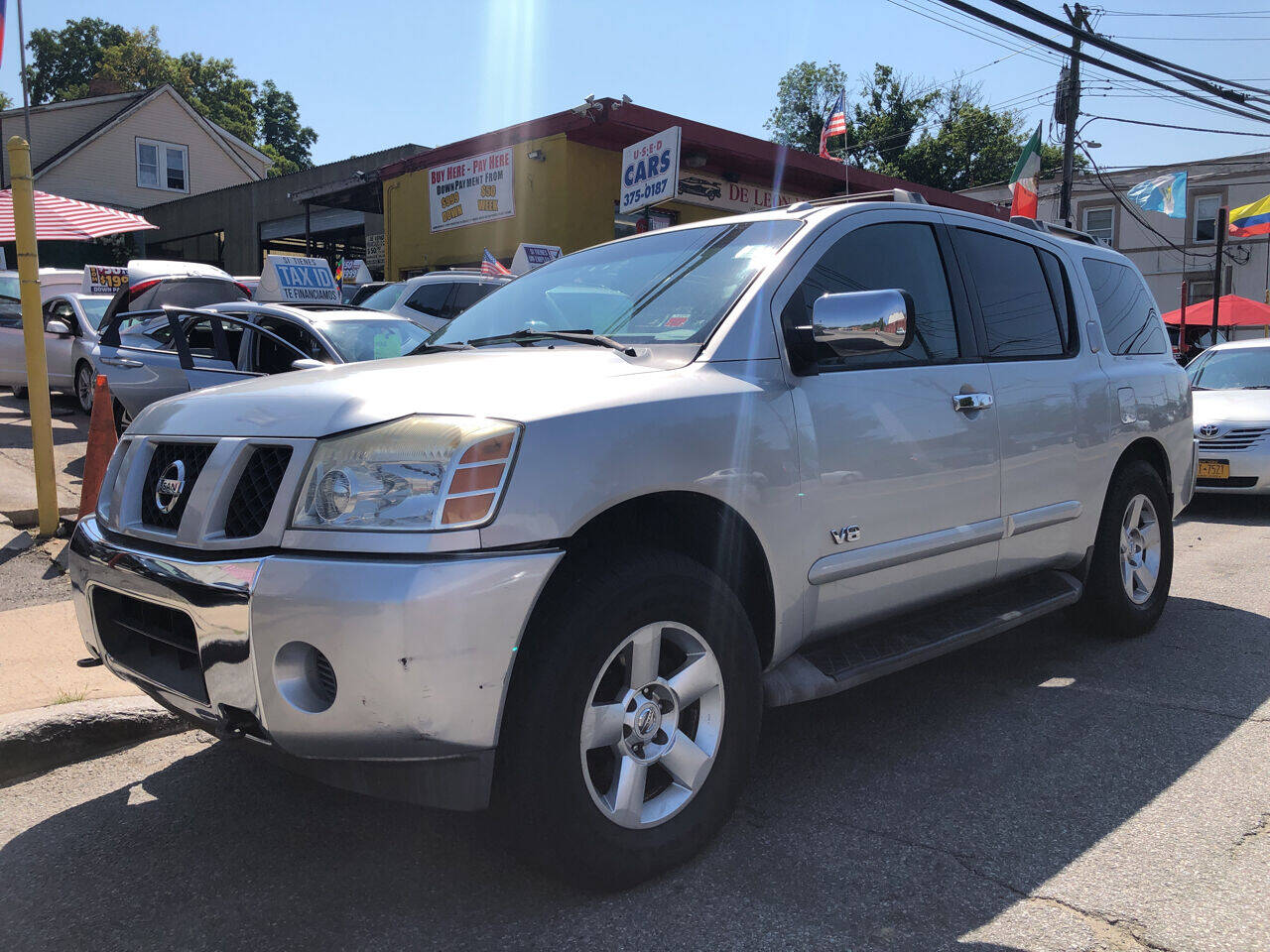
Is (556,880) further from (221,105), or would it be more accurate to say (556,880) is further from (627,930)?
(221,105)

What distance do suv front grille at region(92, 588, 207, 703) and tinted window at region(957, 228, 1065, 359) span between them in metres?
2.93

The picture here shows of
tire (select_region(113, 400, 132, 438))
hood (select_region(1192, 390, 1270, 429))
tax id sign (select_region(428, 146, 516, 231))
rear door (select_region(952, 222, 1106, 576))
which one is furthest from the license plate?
tax id sign (select_region(428, 146, 516, 231))

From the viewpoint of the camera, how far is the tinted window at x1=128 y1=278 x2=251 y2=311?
11.7 m

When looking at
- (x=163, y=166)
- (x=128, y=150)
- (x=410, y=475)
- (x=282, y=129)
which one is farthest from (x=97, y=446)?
(x=282, y=129)

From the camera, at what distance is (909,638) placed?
3326 millimetres

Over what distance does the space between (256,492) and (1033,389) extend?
2899 mm

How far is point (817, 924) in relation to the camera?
234cm

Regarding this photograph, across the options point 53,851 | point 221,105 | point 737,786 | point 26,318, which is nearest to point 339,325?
point 26,318

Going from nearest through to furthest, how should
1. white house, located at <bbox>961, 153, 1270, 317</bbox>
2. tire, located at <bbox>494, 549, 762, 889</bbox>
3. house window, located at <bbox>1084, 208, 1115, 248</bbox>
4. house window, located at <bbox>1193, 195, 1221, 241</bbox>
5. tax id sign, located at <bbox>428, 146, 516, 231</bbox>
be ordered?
tire, located at <bbox>494, 549, 762, 889</bbox> < tax id sign, located at <bbox>428, 146, 516, 231</bbox> < white house, located at <bbox>961, 153, 1270, 317</bbox> < house window, located at <bbox>1193, 195, 1221, 241</bbox> < house window, located at <bbox>1084, 208, 1115, 248</bbox>

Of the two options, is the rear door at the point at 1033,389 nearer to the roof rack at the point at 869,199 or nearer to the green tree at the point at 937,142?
the roof rack at the point at 869,199

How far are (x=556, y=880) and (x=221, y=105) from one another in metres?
65.2

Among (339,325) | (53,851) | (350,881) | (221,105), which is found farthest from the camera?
(221,105)

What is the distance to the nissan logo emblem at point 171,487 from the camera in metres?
2.54

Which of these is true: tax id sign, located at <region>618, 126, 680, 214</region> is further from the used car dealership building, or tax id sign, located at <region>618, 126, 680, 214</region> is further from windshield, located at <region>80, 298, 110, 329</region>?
windshield, located at <region>80, 298, 110, 329</region>
